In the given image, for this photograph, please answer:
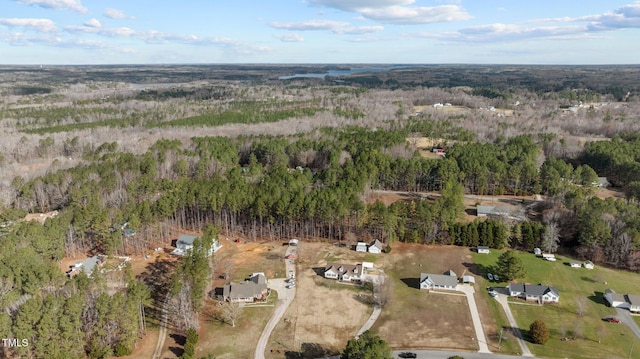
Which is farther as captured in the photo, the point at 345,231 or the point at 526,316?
the point at 345,231

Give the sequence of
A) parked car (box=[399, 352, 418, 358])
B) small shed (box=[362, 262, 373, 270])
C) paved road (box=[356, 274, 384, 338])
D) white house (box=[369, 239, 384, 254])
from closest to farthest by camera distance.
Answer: parked car (box=[399, 352, 418, 358]) < paved road (box=[356, 274, 384, 338]) < small shed (box=[362, 262, 373, 270]) < white house (box=[369, 239, 384, 254])

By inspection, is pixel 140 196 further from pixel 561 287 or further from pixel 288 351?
pixel 561 287

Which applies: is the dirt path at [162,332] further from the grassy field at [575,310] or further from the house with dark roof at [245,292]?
the grassy field at [575,310]

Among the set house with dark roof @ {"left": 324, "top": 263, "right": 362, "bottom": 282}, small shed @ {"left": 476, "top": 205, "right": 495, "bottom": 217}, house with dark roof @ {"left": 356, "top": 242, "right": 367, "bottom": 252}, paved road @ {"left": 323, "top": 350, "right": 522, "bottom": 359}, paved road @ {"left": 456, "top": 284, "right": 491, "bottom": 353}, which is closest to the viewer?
paved road @ {"left": 323, "top": 350, "right": 522, "bottom": 359}

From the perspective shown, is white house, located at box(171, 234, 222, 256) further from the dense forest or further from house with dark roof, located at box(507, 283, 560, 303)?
house with dark roof, located at box(507, 283, 560, 303)

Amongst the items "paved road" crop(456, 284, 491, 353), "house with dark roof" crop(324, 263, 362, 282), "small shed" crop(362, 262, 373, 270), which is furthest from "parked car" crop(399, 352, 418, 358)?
"small shed" crop(362, 262, 373, 270)

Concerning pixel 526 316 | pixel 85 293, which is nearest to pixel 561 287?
pixel 526 316

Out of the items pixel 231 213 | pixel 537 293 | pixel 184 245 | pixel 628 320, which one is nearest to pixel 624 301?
pixel 628 320
